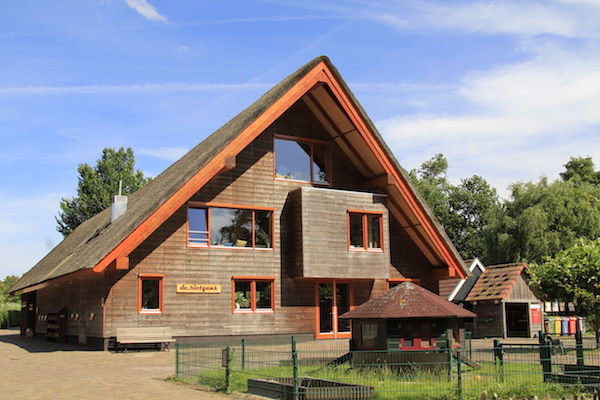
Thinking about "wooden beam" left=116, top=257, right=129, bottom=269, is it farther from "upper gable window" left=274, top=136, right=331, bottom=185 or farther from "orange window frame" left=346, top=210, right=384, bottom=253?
"orange window frame" left=346, top=210, right=384, bottom=253

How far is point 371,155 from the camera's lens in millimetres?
27547

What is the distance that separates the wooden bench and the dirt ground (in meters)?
0.45

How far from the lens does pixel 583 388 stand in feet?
40.8

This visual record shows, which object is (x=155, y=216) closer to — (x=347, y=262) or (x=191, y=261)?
(x=191, y=261)

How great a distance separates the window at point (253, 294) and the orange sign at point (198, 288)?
80cm

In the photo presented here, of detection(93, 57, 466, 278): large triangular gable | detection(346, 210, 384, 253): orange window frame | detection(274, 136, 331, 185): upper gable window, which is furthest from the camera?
detection(274, 136, 331, 185): upper gable window

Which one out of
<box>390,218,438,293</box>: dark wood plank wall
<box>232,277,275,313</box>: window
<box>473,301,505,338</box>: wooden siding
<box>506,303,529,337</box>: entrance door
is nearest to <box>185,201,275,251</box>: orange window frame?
<box>232,277,275,313</box>: window

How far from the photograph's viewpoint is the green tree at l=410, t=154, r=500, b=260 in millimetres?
68562

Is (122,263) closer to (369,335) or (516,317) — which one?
(369,335)

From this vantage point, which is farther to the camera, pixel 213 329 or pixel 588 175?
pixel 588 175

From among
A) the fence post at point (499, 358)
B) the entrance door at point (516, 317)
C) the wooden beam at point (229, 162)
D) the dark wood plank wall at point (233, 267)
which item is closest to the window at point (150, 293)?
the dark wood plank wall at point (233, 267)

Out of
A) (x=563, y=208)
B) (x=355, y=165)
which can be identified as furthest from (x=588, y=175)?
(x=355, y=165)

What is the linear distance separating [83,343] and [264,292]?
7.13 metres

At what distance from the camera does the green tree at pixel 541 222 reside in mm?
48906
